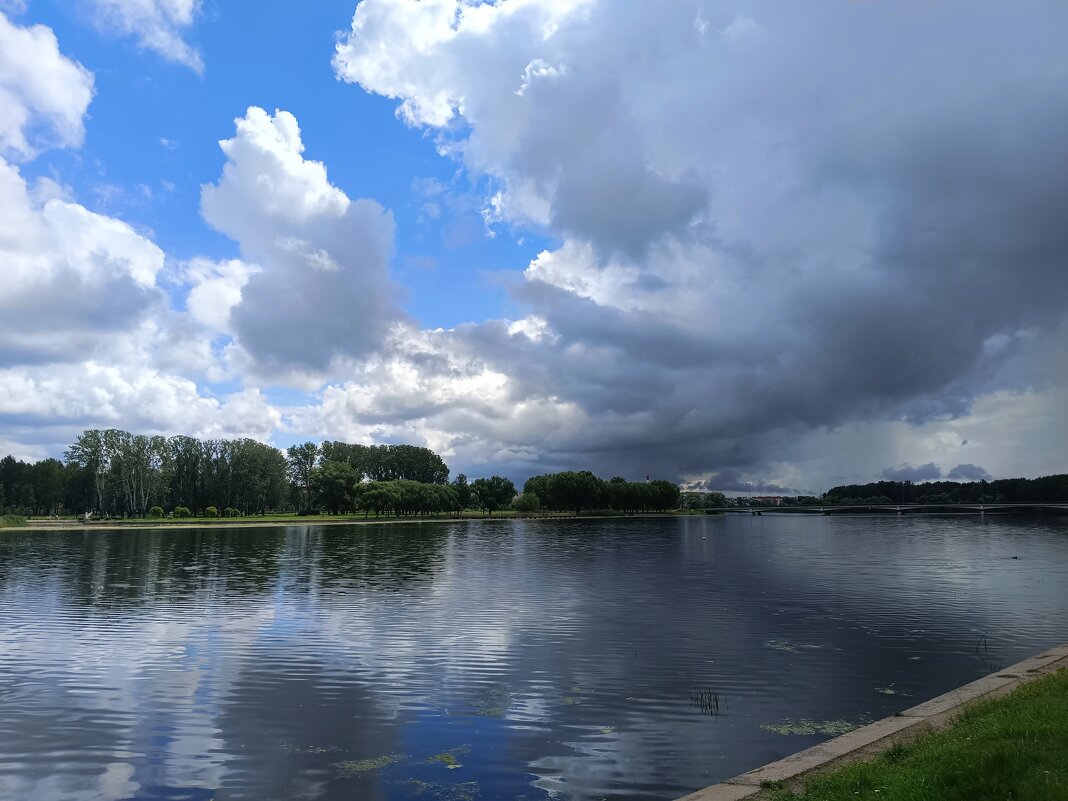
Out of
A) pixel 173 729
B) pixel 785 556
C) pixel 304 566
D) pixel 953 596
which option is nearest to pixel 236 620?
pixel 173 729

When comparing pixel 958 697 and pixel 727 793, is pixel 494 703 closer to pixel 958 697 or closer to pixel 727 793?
pixel 727 793

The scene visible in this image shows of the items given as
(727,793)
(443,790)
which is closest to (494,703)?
(443,790)

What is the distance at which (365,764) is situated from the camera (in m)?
16.4

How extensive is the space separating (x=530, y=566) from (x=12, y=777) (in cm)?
5442

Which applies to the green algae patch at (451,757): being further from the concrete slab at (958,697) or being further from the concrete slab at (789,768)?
the concrete slab at (958,697)

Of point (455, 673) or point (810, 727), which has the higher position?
point (810, 727)

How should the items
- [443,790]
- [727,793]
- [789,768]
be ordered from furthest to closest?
1. [443,790]
2. [789,768]
3. [727,793]

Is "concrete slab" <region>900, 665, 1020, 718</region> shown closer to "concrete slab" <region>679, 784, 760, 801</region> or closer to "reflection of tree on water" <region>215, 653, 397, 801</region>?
"concrete slab" <region>679, 784, 760, 801</region>

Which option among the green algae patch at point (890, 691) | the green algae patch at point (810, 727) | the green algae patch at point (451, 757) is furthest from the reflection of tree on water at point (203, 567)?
the green algae patch at point (810, 727)

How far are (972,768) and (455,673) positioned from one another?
57.3 feet

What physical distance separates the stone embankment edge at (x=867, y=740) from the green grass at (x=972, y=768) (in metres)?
0.59

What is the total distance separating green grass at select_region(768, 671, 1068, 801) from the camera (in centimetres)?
1038

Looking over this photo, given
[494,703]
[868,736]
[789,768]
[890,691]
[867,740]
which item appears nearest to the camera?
[789,768]

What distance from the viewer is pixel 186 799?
14.5m
